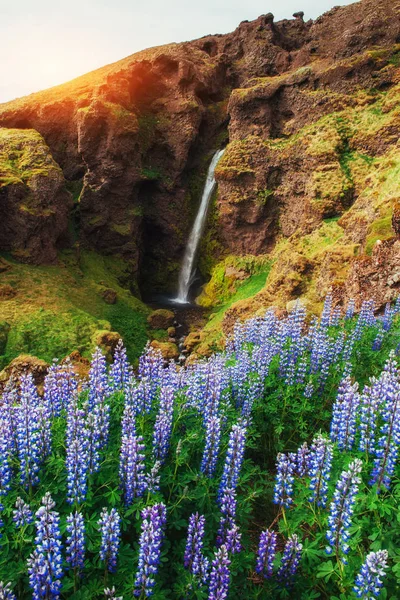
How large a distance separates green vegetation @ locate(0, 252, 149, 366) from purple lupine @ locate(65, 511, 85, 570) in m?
15.5

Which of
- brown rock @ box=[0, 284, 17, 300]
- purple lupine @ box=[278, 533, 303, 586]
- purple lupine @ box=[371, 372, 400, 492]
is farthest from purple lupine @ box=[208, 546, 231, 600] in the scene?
brown rock @ box=[0, 284, 17, 300]

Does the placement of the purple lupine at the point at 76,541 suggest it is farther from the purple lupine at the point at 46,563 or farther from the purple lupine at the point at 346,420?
the purple lupine at the point at 346,420

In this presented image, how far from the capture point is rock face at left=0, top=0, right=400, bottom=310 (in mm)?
23656

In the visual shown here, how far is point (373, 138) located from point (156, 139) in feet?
63.3

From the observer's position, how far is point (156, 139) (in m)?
35.0

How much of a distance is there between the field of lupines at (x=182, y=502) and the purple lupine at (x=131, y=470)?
14mm

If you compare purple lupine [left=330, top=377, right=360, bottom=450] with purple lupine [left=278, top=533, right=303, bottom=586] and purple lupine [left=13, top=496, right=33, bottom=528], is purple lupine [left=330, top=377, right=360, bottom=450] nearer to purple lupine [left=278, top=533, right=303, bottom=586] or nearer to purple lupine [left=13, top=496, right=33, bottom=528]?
purple lupine [left=278, top=533, right=303, bottom=586]

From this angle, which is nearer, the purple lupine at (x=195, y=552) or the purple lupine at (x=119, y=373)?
the purple lupine at (x=195, y=552)

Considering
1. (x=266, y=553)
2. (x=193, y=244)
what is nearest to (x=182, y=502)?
(x=266, y=553)

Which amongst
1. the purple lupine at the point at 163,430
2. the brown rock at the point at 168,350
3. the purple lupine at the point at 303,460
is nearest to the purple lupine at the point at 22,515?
the purple lupine at the point at 163,430

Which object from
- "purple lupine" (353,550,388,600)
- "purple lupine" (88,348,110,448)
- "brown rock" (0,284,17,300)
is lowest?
"brown rock" (0,284,17,300)

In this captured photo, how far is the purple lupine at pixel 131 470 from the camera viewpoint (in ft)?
12.0

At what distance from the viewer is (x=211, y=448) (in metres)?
4.25

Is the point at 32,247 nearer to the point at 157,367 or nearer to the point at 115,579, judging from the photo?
the point at 157,367
